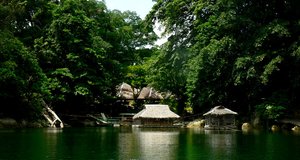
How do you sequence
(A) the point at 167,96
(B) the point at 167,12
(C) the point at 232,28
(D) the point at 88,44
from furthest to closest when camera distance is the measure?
(A) the point at 167,96
(D) the point at 88,44
(B) the point at 167,12
(C) the point at 232,28

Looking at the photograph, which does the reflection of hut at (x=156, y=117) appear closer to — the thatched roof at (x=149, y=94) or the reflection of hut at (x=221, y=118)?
the reflection of hut at (x=221, y=118)

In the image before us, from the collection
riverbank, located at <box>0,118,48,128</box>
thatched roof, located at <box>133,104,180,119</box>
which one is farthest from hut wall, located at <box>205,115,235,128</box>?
riverbank, located at <box>0,118,48,128</box>

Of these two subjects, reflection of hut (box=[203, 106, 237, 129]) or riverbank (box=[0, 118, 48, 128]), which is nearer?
riverbank (box=[0, 118, 48, 128])

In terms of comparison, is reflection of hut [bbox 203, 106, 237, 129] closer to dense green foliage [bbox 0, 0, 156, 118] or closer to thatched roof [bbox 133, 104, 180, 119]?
thatched roof [bbox 133, 104, 180, 119]

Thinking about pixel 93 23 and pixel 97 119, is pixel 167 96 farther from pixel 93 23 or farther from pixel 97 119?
pixel 93 23

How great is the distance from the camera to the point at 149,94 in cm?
5925

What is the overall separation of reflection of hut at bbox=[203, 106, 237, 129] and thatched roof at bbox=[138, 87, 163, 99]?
2272 cm

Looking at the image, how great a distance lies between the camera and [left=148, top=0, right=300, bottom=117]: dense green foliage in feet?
111

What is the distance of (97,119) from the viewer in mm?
46844

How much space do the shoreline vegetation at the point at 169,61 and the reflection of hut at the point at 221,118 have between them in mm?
1610

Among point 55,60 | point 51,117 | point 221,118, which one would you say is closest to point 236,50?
point 221,118

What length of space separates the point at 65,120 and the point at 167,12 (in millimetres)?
15267

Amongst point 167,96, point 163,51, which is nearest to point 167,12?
point 163,51

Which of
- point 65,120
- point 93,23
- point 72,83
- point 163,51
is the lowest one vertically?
point 65,120
